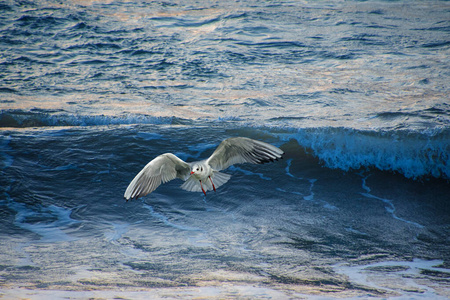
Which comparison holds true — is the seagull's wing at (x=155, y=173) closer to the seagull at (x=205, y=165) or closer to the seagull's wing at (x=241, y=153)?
the seagull at (x=205, y=165)

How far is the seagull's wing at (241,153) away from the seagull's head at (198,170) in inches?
7.9

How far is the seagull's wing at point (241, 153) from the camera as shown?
5742mm

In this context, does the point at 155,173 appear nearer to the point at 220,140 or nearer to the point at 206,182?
the point at 206,182

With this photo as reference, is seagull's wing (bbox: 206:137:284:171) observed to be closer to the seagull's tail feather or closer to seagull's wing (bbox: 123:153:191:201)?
the seagull's tail feather

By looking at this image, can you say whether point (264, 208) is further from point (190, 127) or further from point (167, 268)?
point (190, 127)

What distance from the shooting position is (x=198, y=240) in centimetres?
571

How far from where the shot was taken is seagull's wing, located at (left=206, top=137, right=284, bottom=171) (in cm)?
574

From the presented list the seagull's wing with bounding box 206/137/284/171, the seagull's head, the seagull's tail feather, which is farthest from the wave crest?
the seagull's head

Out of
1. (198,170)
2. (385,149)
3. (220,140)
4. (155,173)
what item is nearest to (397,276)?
(198,170)

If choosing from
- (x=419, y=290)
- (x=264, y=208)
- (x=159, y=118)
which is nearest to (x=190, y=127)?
(x=159, y=118)

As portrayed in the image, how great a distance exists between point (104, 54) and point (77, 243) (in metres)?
9.08

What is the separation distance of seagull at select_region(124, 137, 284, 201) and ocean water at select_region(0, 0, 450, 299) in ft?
2.36

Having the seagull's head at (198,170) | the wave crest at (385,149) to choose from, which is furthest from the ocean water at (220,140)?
the seagull's head at (198,170)

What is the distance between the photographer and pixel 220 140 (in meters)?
9.23
